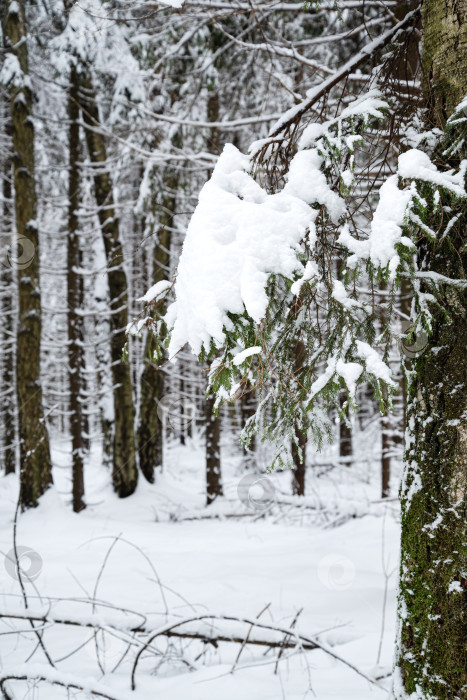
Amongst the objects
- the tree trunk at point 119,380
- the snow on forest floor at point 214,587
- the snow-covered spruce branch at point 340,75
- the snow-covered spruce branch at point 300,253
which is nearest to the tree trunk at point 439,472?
the snow-covered spruce branch at point 300,253

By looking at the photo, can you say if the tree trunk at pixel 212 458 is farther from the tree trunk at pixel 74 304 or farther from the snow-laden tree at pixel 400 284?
the snow-laden tree at pixel 400 284

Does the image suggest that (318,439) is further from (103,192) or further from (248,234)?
(103,192)

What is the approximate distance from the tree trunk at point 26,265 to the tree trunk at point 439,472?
8270 mm

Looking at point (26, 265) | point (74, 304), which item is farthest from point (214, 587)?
point (26, 265)

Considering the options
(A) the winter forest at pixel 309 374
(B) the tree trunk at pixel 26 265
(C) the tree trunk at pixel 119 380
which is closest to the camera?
(A) the winter forest at pixel 309 374

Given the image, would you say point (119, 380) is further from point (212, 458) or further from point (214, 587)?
point (214, 587)

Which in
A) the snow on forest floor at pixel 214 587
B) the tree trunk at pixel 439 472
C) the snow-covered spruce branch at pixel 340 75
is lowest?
the snow on forest floor at pixel 214 587

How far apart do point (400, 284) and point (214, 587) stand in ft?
13.6

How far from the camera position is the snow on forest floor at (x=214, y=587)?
3.08 metres

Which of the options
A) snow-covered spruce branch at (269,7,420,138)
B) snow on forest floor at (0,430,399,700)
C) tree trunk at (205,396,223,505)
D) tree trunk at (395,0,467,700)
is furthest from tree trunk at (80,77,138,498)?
tree trunk at (395,0,467,700)

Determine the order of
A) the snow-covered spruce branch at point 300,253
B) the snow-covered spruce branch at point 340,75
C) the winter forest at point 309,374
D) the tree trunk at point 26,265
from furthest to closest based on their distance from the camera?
the tree trunk at point 26,265, the snow-covered spruce branch at point 340,75, the winter forest at point 309,374, the snow-covered spruce branch at point 300,253

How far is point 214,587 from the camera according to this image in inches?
192

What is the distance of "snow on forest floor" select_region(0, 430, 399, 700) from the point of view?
3.08 meters

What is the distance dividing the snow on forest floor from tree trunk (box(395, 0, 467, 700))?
93 cm
